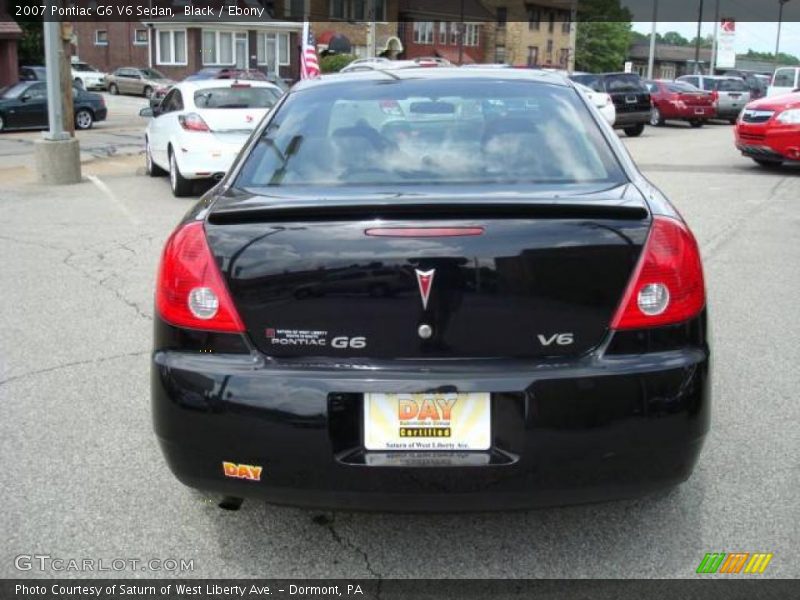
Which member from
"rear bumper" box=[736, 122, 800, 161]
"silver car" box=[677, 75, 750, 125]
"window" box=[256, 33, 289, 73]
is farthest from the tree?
"rear bumper" box=[736, 122, 800, 161]

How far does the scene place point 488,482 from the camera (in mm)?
2713

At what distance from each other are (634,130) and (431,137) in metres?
23.3

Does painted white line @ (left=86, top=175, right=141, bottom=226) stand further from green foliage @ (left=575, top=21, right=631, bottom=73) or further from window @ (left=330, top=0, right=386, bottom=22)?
green foliage @ (left=575, top=21, right=631, bottom=73)

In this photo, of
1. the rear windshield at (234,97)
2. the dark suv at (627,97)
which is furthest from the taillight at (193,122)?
the dark suv at (627,97)

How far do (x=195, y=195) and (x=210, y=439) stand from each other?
9.83 m

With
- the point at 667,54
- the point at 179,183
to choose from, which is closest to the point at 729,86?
the point at 179,183

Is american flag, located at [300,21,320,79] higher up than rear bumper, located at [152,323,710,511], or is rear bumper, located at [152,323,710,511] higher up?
american flag, located at [300,21,320,79]

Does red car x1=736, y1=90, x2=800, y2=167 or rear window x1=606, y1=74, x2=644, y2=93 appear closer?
red car x1=736, y1=90, x2=800, y2=167

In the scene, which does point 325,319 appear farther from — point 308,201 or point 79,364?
point 79,364

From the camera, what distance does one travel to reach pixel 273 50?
181 feet

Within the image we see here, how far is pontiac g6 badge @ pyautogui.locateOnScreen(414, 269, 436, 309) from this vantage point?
2.74 meters

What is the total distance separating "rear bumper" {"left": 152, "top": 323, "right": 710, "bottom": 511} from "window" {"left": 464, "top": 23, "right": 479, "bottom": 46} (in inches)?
2649

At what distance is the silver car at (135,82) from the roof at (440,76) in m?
42.6

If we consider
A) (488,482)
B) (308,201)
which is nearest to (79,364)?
(308,201)
